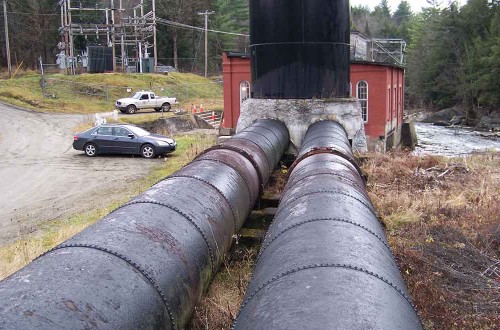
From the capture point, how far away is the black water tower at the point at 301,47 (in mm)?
11383

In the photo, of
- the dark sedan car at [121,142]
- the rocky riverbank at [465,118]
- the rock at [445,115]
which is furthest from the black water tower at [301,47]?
the rock at [445,115]

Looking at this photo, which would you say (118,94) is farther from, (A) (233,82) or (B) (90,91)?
(A) (233,82)

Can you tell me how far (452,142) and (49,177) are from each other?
27.9 meters

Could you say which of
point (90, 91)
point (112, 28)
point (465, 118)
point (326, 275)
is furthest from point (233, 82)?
point (465, 118)

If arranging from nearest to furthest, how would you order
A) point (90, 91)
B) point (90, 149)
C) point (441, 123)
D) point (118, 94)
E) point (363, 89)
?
point (90, 149) < point (363, 89) < point (90, 91) < point (118, 94) < point (441, 123)

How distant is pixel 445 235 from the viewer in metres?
7.51

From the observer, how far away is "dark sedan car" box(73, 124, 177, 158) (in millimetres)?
20266

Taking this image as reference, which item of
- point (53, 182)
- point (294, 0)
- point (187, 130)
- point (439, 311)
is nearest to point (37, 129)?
point (187, 130)

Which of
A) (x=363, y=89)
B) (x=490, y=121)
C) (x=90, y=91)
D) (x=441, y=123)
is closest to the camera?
(x=363, y=89)

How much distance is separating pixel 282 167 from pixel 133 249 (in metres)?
7.95

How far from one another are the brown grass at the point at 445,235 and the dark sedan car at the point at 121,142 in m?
9.86

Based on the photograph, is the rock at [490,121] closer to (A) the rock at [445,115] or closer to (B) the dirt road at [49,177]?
(A) the rock at [445,115]

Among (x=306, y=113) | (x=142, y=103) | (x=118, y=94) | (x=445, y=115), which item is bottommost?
(x=445, y=115)

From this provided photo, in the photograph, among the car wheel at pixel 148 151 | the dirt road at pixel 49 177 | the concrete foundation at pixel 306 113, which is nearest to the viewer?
the concrete foundation at pixel 306 113
